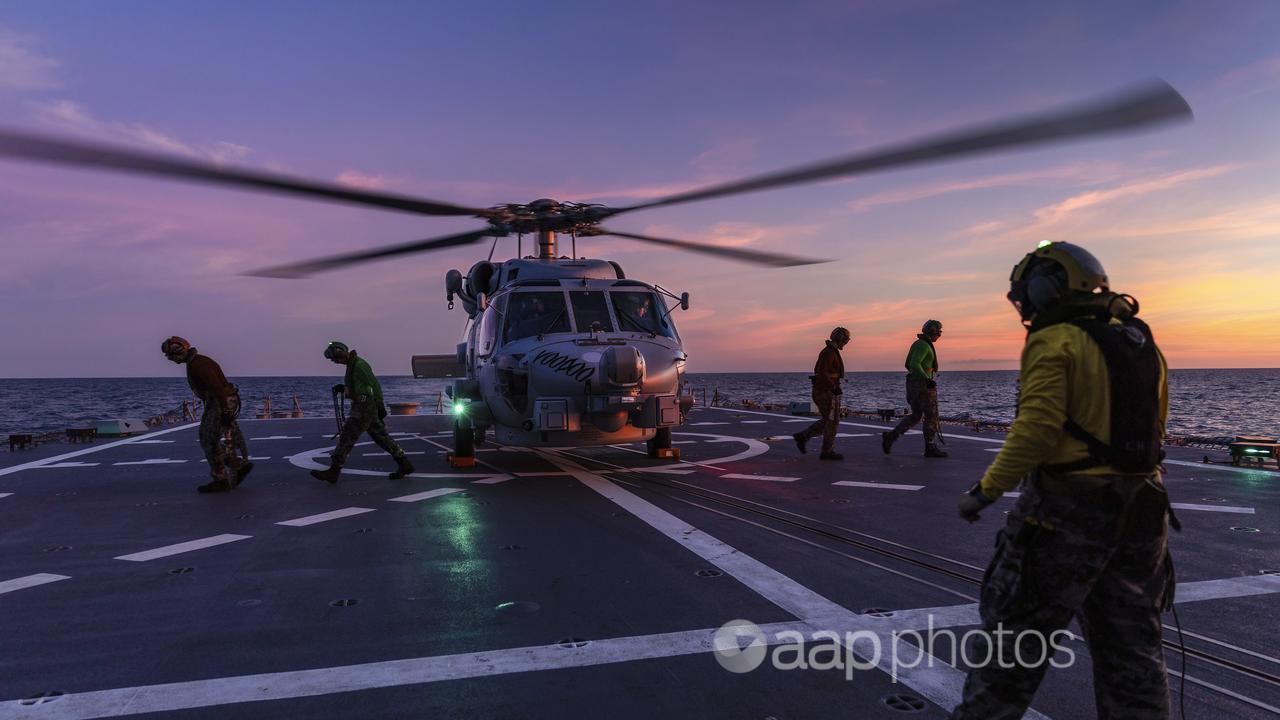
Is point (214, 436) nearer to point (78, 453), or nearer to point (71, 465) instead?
point (71, 465)

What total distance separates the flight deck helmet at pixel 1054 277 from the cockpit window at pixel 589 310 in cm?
759

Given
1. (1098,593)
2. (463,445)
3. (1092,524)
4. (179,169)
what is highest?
(179,169)

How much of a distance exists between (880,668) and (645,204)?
808 cm

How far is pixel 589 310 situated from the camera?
1045 cm

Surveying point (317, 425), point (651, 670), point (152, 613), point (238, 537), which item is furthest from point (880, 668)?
point (317, 425)

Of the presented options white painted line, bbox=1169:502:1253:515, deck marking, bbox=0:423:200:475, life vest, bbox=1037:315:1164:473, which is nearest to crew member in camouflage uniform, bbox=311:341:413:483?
deck marking, bbox=0:423:200:475

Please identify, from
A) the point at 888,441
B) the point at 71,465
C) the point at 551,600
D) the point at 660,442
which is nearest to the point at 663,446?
the point at 660,442

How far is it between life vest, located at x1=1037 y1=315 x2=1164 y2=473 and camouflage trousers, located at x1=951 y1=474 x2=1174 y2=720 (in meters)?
0.06

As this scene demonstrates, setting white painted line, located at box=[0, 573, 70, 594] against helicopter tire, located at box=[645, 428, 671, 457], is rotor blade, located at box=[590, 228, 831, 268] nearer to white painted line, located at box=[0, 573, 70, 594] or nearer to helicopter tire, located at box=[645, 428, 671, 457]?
helicopter tire, located at box=[645, 428, 671, 457]

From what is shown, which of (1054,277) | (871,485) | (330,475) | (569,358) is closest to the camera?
(1054,277)

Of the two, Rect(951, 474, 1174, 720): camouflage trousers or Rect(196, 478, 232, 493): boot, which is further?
Rect(196, 478, 232, 493): boot

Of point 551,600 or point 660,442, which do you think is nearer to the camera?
point 551,600

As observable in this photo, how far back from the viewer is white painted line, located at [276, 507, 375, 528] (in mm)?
6909

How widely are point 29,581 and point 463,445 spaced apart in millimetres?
6376
